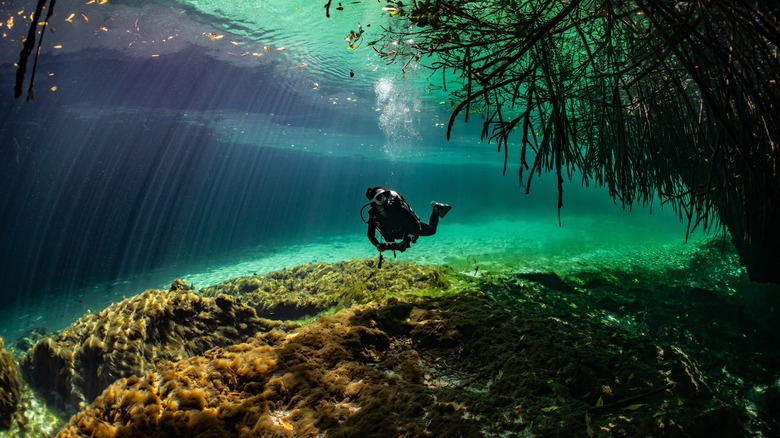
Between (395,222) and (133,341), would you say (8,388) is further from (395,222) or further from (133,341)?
(395,222)

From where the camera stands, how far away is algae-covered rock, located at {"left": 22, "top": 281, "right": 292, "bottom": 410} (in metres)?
5.41

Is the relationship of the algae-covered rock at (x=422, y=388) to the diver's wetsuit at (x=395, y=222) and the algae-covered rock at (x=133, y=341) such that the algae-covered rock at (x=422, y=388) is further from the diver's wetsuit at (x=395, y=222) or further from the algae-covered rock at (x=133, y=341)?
the algae-covered rock at (x=133, y=341)

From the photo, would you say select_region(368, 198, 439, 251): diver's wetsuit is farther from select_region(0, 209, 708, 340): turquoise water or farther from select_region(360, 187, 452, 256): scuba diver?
select_region(0, 209, 708, 340): turquoise water

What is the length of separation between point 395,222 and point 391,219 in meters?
0.10

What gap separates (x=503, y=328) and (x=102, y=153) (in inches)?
1929

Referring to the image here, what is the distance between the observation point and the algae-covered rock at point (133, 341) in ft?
17.7

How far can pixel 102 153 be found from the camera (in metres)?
38.4

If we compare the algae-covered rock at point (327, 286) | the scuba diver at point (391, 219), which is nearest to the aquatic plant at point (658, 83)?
the scuba diver at point (391, 219)

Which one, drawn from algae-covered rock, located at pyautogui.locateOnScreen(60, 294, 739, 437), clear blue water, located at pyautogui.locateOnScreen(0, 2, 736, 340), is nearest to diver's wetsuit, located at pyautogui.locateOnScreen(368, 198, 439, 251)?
algae-covered rock, located at pyautogui.locateOnScreen(60, 294, 739, 437)

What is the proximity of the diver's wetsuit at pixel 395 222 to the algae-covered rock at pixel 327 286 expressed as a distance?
1.05 metres

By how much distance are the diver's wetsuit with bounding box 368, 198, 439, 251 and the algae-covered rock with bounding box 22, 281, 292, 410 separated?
3.01 metres

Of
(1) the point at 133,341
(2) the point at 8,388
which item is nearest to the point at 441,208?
(1) the point at 133,341

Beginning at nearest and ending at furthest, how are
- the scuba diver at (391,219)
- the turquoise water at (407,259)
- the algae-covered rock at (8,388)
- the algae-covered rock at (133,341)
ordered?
1. the algae-covered rock at (8,388)
2. the algae-covered rock at (133,341)
3. the scuba diver at (391,219)
4. the turquoise water at (407,259)

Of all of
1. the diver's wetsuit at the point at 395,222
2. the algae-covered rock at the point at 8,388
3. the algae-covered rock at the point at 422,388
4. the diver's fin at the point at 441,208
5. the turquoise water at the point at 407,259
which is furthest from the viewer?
the turquoise water at the point at 407,259
